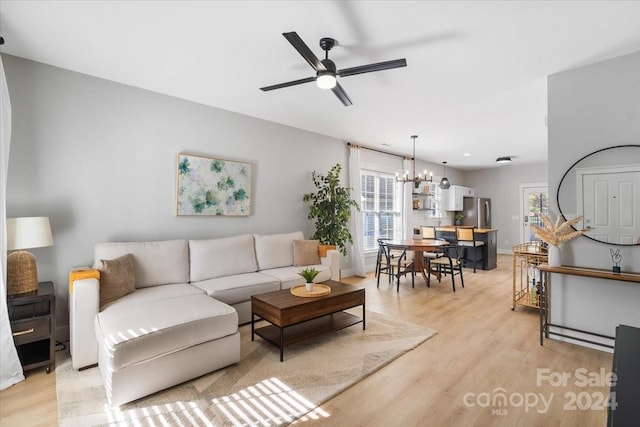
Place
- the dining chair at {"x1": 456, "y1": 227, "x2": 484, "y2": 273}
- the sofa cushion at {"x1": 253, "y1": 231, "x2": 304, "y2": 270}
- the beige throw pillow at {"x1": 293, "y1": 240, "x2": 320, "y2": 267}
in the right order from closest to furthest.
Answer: the sofa cushion at {"x1": 253, "y1": 231, "x2": 304, "y2": 270}, the beige throw pillow at {"x1": 293, "y1": 240, "x2": 320, "y2": 267}, the dining chair at {"x1": 456, "y1": 227, "x2": 484, "y2": 273}

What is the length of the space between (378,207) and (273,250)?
3148 mm

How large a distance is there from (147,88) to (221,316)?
2.68 m

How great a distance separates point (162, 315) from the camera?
2219 mm

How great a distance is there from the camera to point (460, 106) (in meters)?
3.94

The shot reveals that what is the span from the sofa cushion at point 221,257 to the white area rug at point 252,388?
0.97m

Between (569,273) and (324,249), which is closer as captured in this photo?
(569,273)

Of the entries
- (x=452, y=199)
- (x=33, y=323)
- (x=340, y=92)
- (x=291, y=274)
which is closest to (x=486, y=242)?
(x=452, y=199)

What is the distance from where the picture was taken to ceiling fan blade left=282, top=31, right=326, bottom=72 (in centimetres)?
188

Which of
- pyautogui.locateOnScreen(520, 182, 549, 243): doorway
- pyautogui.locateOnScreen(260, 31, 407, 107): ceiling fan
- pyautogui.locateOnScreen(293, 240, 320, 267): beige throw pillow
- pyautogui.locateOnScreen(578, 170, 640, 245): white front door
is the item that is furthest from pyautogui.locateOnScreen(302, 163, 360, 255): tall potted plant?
pyautogui.locateOnScreen(520, 182, 549, 243): doorway

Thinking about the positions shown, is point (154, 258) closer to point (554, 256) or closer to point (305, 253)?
point (305, 253)

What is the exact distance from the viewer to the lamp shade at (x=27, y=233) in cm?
237

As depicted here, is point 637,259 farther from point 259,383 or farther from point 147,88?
point 147,88

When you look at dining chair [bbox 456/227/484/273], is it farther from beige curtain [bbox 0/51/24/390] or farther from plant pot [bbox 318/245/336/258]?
beige curtain [bbox 0/51/24/390]

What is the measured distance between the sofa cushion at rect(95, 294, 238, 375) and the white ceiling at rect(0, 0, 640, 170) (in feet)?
6.98
